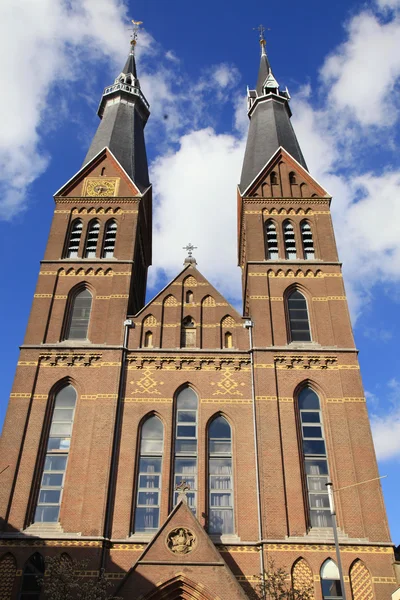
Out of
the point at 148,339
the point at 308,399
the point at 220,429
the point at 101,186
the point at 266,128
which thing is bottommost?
the point at 220,429

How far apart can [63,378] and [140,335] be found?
10.6ft

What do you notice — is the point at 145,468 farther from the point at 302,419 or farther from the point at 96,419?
the point at 302,419

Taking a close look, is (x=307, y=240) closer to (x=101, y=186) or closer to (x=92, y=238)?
(x=92, y=238)

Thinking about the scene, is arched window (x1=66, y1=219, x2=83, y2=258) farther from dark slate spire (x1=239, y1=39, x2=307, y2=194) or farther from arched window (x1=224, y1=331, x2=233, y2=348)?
dark slate spire (x1=239, y1=39, x2=307, y2=194)

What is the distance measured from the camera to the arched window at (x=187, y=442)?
1922 centimetres

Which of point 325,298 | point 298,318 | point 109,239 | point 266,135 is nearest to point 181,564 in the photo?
point 298,318


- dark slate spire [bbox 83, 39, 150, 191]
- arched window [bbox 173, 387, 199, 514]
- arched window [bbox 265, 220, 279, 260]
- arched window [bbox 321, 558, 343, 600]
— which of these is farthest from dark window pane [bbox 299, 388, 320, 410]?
dark slate spire [bbox 83, 39, 150, 191]

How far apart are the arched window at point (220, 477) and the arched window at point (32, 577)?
199 inches

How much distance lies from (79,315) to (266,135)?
1455 centimetres

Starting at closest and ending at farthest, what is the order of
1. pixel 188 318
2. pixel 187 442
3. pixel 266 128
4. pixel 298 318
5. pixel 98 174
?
pixel 187 442
pixel 188 318
pixel 298 318
pixel 98 174
pixel 266 128

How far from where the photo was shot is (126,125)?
106ft

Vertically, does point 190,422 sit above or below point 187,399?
below

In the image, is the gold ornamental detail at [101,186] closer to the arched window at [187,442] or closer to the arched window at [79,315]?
the arched window at [79,315]

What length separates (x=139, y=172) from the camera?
1174 inches
